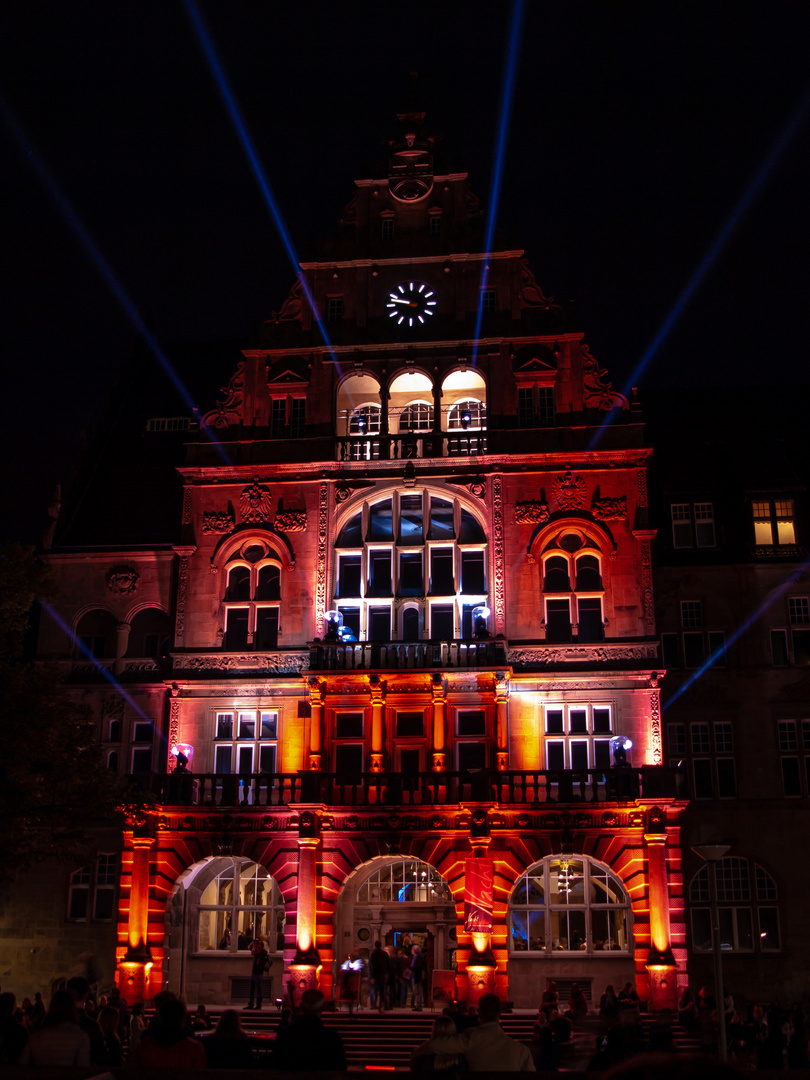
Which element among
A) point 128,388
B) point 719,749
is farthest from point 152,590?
point 719,749

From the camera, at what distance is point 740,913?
39594 mm

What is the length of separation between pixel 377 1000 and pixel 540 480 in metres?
18.5

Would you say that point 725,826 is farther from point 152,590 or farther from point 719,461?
point 152,590

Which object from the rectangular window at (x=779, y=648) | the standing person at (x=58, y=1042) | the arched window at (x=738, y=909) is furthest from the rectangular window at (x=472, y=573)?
the standing person at (x=58, y=1042)

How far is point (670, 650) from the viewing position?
4288cm

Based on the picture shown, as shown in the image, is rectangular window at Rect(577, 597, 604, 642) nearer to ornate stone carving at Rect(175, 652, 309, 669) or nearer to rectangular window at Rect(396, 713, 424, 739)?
rectangular window at Rect(396, 713, 424, 739)

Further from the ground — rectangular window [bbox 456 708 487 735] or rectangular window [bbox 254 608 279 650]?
rectangular window [bbox 254 608 279 650]

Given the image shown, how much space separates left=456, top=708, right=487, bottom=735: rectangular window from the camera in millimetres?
40156

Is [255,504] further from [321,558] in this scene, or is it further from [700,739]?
[700,739]

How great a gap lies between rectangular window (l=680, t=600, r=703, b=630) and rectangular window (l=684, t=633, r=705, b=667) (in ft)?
1.34

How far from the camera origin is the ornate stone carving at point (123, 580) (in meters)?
44.7

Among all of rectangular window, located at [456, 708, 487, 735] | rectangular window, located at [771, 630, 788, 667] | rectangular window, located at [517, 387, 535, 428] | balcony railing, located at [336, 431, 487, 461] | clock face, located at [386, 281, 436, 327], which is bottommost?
rectangular window, located at [456, 708, 487, 735]

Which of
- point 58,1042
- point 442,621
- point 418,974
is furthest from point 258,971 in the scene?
point 58,1042

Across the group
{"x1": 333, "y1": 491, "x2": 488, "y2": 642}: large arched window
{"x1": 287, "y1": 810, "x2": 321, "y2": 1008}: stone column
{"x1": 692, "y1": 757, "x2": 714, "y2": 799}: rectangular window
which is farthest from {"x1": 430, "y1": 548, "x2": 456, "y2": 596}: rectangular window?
{"x1": 692, "y1": 757, "x2": 714, "y2": 799}: rectangular window
